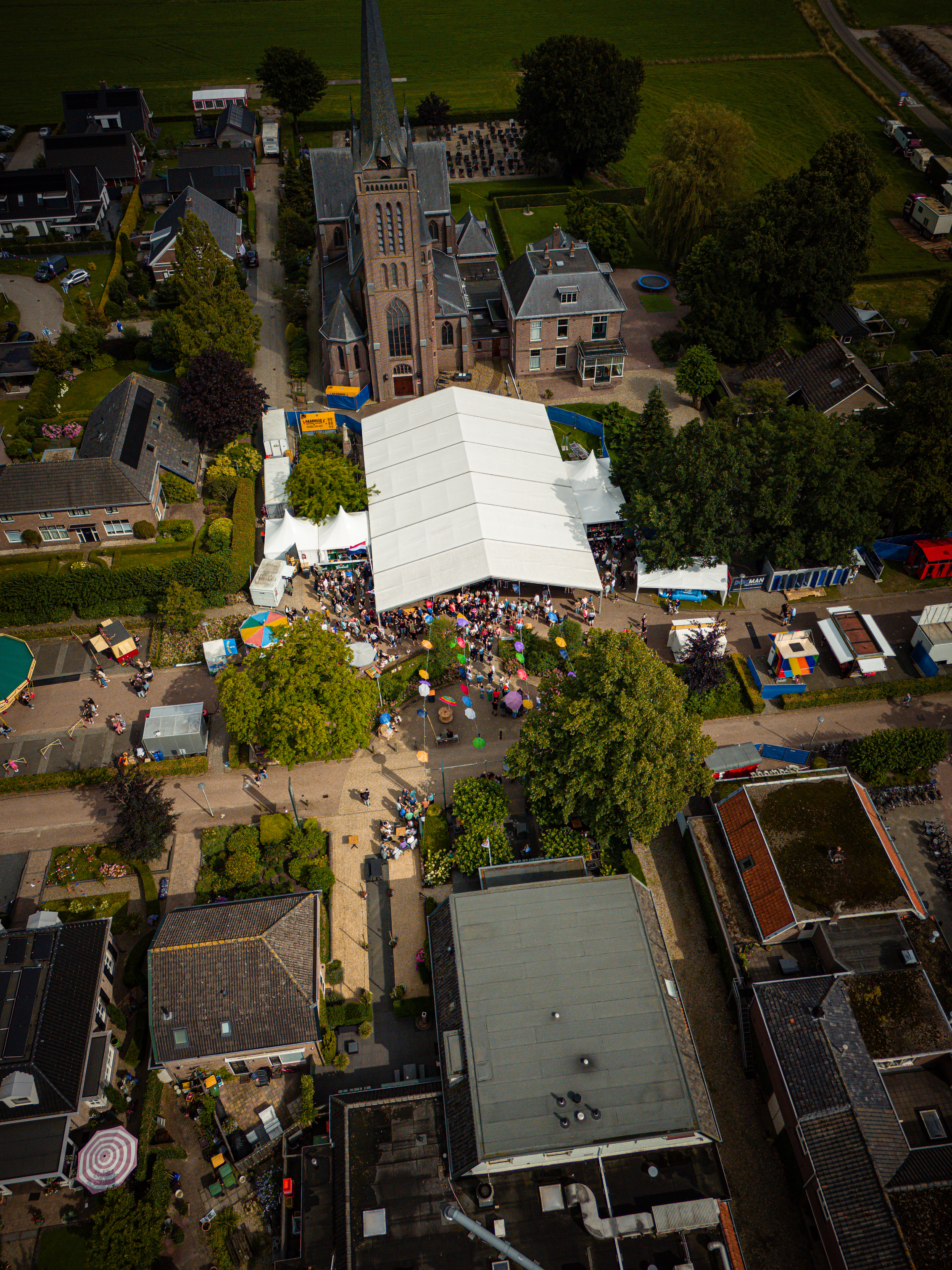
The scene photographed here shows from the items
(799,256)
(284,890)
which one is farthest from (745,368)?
(284,890)

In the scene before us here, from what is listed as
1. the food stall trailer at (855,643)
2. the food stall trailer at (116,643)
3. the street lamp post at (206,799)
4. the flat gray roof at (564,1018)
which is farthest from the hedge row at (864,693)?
the food stall trailer at (116,643)

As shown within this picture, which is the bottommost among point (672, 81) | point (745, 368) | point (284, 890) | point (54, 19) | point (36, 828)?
point (284, 890)

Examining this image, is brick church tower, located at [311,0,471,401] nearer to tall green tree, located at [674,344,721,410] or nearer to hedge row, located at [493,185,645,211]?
tall green tree, located at [674,344,721,410]

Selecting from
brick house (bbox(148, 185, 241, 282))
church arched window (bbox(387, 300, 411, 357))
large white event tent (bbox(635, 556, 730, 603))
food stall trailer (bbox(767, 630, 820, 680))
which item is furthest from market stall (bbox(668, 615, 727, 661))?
brick house (bbox(148, 185, 241, 282))

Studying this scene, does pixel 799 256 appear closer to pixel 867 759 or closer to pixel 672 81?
pixel 867 759

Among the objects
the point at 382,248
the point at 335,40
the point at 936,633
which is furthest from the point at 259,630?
the point at 335,40

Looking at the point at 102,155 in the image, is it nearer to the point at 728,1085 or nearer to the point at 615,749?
the point at 615,749
